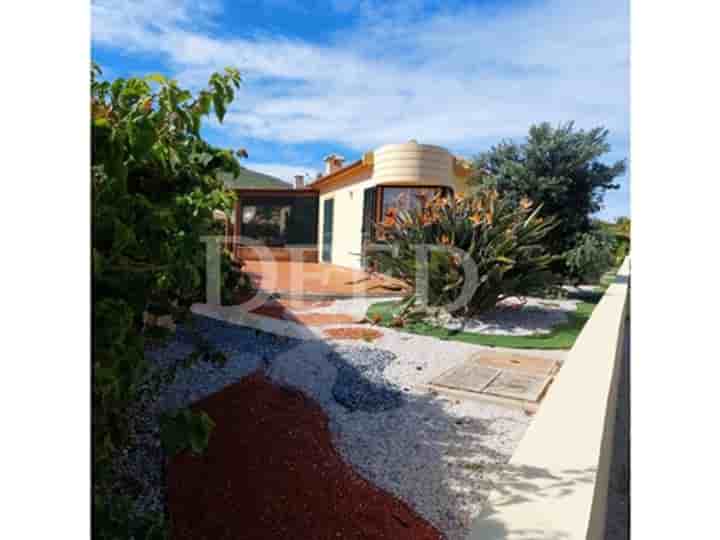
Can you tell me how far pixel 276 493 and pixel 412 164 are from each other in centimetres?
1252

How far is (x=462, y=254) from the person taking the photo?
8.87 m

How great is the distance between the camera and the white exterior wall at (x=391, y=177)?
14.4 meters

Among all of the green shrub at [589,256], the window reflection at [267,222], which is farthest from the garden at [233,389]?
the window reflection at [267,222]

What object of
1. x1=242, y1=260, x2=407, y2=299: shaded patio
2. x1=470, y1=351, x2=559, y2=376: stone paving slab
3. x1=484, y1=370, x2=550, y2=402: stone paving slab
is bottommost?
x1=484, y1=370, x2=550, y2=402: stone paving slab

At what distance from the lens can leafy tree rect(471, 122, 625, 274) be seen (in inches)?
519

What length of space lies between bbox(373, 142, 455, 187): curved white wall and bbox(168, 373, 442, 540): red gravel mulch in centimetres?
1150

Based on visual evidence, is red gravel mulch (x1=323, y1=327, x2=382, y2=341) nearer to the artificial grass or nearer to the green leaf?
the artificial grass

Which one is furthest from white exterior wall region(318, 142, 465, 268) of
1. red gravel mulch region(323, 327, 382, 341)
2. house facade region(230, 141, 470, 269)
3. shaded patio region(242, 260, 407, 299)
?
red gravel mulch region(323, 327, 382, 341)

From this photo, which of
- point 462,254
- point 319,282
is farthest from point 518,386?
point 319,282

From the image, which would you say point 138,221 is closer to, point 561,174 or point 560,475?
point 560,475

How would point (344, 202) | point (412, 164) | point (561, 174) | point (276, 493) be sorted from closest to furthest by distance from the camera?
1. point (276, 493)
2. point (561, 174)
3. point (412, 164)
4. point (344, 202)

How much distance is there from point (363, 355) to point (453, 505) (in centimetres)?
347
